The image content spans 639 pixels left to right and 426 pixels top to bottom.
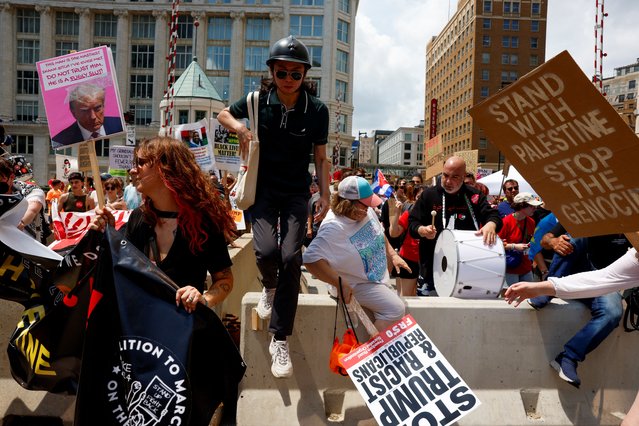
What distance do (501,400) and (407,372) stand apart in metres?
0.91

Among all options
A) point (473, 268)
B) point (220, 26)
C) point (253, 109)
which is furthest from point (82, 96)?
point (220, 26)

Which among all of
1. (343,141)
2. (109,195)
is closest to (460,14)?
(343,141)

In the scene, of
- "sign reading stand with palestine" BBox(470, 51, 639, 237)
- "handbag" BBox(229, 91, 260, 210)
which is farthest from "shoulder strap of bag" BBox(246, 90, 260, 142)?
"sign reading stand with palestine" BBox(470, 51, 639, 237)

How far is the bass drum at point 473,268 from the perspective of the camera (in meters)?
4.53

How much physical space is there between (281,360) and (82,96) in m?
3.27

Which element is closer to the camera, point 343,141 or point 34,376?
point 34,376

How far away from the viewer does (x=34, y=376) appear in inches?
123

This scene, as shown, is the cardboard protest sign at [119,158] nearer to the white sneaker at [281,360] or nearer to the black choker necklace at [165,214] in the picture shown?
the white sneaker at [281,360]

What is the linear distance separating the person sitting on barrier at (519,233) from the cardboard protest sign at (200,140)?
22.2 feet

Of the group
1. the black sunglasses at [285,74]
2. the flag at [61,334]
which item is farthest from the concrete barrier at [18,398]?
the black sunglasses at [285,74]

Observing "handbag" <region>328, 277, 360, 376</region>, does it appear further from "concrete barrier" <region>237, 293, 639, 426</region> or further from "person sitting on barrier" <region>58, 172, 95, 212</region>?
"person sitting on barrier" <region>58, 172, 95, 212</region>

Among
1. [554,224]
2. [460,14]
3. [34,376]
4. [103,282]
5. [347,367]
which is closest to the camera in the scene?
[103,282]

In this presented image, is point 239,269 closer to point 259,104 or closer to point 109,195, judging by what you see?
point 259,104

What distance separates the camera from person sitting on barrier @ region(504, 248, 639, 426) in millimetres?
3098
